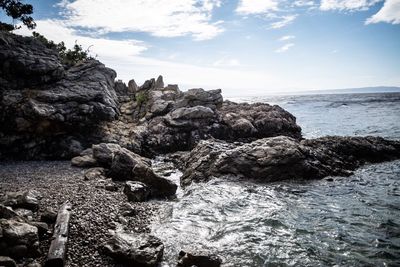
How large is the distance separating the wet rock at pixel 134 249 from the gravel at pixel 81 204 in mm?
384

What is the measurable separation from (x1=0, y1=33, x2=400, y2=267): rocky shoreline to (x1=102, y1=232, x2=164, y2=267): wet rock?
36 millimetres

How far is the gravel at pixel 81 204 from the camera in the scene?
9.41 m

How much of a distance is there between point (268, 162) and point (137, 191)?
30.8 feet

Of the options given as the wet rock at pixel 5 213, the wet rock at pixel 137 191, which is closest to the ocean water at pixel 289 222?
the wet rock at pixel 137 191

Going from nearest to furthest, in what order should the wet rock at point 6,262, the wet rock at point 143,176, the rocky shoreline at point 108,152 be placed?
the wet rock at point 6,262, the rocky shoreline at point 108,152, the wet rock at point 143,176

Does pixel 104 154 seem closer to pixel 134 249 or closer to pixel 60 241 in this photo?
pixel 60 241

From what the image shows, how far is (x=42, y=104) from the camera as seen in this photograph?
23109 mm

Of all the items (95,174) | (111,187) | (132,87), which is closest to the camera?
(111,187)

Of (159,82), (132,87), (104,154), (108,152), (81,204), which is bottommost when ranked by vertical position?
(81,204)

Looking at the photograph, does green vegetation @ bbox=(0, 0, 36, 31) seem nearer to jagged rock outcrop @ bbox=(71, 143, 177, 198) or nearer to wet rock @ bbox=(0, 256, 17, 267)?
jagged rock outcrop @ bbox=(71, 143, 177, 198)

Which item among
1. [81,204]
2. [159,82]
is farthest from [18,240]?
[159,82]

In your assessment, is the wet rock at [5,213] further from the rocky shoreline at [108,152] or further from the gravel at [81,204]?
the gravel at [81,204]

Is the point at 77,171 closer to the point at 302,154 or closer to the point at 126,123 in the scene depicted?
the point at 126,123

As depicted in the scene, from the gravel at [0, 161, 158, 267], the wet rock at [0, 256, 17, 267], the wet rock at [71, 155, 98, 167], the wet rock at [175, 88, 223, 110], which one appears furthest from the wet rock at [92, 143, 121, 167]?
the wet rock at [175, 88, 223, 110]
